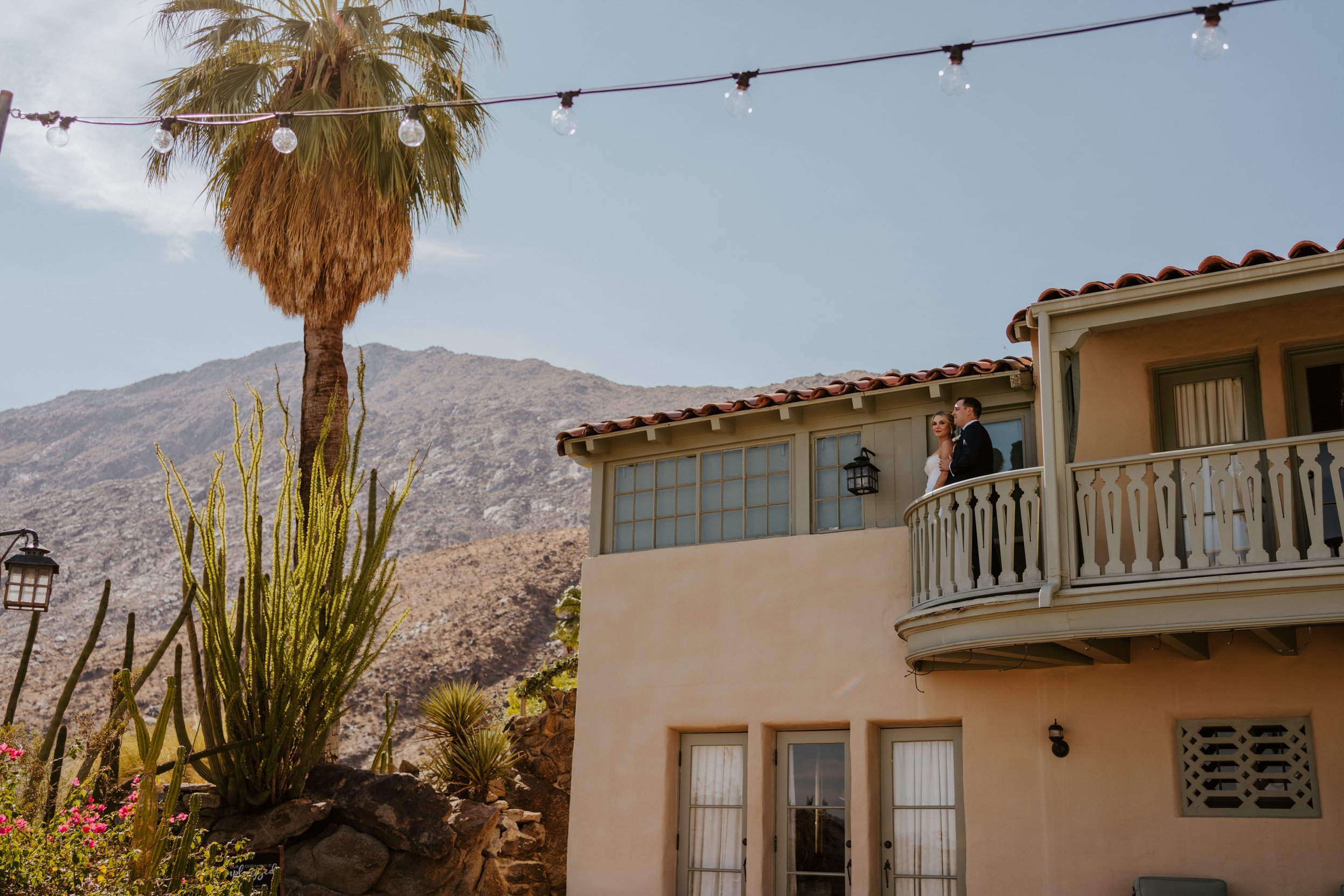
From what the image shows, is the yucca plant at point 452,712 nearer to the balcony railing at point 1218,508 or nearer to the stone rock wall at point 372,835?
the stone rock wall at point 372,835

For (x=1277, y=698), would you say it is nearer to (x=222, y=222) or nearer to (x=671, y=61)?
(x=671, y=61)

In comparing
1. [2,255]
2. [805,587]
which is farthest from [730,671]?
[2,255]

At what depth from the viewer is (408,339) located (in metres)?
117

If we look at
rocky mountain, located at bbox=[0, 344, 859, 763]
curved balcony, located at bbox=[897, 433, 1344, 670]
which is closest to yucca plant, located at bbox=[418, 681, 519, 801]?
curved balcony, located at bbox=[897, 433, 1344, 670]

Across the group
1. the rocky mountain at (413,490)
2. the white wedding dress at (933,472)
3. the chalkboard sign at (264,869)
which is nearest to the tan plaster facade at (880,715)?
the white wedding dress at (933,472)

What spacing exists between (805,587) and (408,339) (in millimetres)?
110411

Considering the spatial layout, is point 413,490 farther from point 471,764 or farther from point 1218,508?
point 1218,508

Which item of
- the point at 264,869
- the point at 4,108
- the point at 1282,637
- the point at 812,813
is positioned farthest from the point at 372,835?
the point at 1282,637

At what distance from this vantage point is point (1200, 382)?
9883 mm

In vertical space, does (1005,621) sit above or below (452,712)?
above

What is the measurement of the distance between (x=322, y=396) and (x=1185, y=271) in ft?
28.7

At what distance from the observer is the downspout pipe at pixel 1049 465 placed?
27.1 feet

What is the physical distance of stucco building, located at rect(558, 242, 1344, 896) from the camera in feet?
27.2

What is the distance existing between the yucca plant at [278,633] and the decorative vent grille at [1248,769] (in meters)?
6.40
